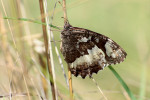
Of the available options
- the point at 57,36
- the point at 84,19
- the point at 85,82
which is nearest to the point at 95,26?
the point at 84,19

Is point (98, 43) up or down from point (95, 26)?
down

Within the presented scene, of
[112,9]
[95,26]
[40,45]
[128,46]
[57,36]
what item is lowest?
[40,45]

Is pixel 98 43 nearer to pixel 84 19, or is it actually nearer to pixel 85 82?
pixel 85 82

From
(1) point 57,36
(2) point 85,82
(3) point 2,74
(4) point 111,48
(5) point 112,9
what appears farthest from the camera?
(5) point 112,9

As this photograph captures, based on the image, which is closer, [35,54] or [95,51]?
[95,51]

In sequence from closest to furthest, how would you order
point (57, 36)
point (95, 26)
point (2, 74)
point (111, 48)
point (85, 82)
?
point (111, 48), point (2, 74), point (85, 82), point (57, 36), point (95, 26)

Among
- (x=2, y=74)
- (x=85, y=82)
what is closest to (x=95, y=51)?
(x=2, y=74)

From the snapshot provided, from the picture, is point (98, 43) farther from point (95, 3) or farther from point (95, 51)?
point (95, 3)
